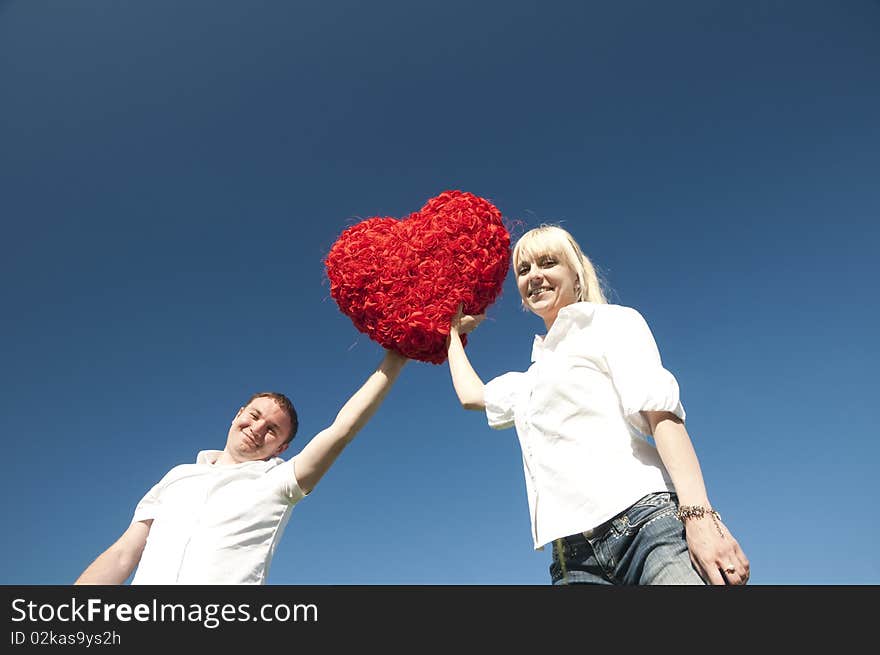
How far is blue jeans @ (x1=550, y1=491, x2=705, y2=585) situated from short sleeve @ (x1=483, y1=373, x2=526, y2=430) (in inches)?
28.1

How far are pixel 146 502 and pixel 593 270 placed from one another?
3481mm

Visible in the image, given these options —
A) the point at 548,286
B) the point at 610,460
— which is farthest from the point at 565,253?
the point at 610,460

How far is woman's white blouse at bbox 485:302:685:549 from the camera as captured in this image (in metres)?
2.41

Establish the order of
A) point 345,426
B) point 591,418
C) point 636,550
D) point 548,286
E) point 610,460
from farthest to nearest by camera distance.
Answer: point 345,426, point 548,286, point 591,418, point 610,460, point 636,550

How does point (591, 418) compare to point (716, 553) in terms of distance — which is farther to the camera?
point (591, 418)

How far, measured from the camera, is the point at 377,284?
382cm

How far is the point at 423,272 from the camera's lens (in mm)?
3777

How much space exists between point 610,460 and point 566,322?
76cm

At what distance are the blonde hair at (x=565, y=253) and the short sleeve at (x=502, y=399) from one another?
1.94 ft

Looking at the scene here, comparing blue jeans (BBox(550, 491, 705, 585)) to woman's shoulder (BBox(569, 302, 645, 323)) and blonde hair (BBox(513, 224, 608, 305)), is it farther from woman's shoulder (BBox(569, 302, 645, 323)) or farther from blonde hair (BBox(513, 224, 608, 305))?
blonde hair (BBox(513, 224, 608, 305))

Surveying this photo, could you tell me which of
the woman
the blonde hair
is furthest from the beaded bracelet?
the blonde hair

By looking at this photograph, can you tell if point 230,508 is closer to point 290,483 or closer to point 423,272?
point 290,483
